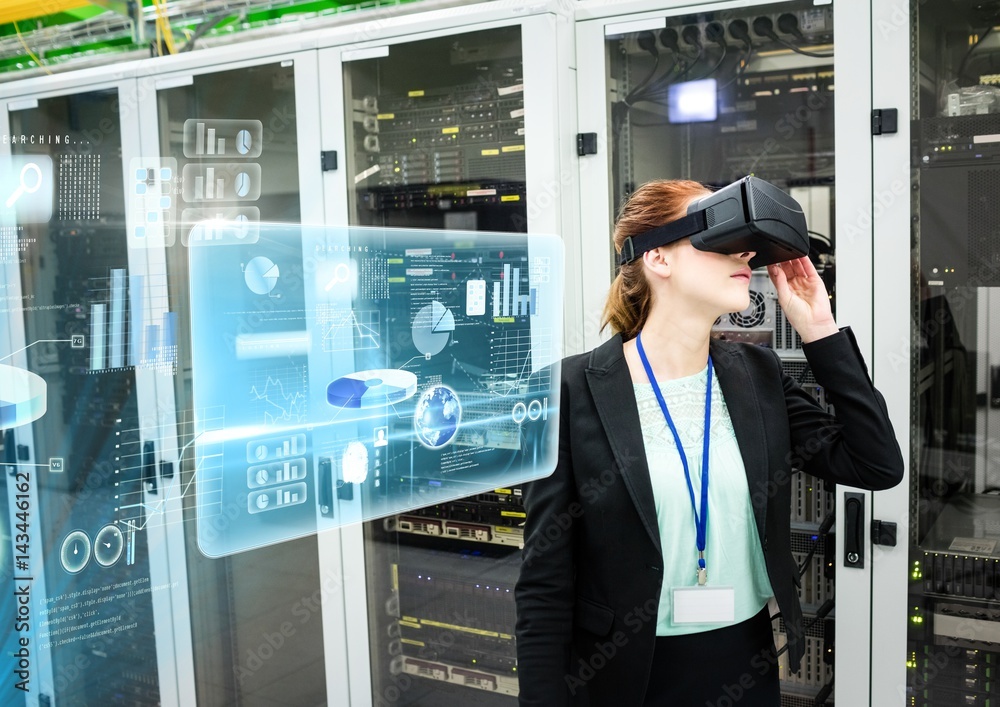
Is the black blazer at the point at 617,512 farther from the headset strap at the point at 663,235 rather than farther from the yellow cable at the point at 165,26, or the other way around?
the yellow cable at the point at 165,26

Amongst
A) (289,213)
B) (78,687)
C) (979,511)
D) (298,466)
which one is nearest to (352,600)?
(78,687)

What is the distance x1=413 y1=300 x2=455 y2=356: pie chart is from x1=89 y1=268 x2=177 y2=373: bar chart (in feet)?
1.35

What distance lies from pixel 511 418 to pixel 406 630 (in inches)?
62.2

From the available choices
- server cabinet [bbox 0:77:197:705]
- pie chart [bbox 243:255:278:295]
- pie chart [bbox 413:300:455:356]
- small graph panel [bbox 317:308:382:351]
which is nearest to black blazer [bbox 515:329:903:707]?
pie chart [bbox 413:300:455:356]

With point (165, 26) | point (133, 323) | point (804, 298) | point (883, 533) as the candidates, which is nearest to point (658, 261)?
point (804, 298)

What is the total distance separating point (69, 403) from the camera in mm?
1483

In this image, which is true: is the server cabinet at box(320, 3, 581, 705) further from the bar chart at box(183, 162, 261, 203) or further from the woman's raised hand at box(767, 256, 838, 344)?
the bar chart at box(183, 162, 261, 203)

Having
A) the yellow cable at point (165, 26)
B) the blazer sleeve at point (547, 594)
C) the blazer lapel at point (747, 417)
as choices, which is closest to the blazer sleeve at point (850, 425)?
the blazer lapel at point (747, 417)

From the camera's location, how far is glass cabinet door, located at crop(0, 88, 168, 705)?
55.2 inches

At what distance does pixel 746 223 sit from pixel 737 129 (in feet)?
4.20

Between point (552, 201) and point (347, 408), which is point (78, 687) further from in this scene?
point (552, 201)

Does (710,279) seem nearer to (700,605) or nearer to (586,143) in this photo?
(700,605)

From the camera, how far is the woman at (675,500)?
143 centimetres

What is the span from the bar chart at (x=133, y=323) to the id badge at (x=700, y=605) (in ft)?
3.08
